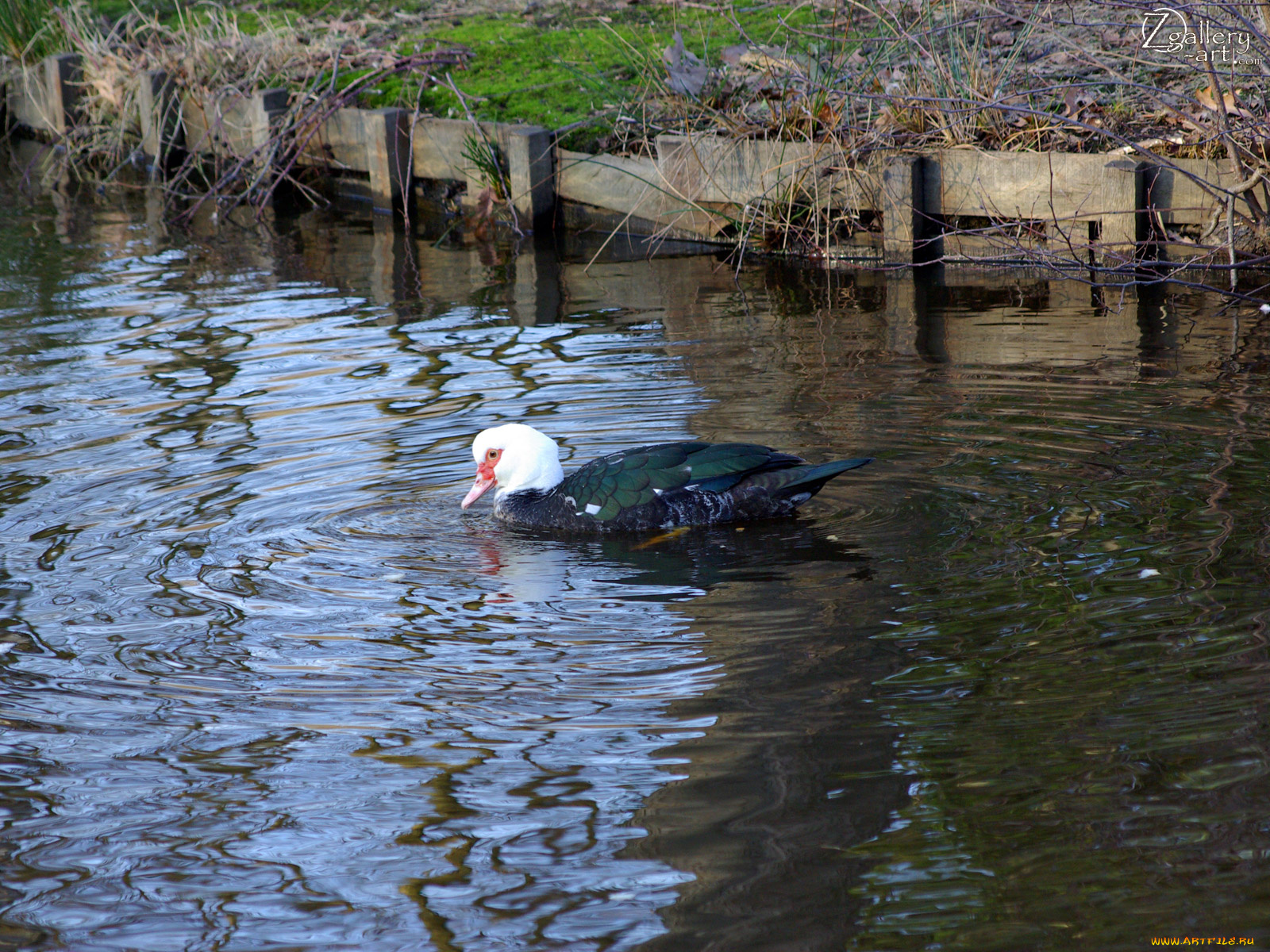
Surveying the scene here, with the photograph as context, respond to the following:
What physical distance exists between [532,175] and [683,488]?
6946 mm

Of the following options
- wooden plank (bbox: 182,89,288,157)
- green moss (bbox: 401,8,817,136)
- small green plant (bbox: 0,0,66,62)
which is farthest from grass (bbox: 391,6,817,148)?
small green plant (bbox: 0,0,66,62)

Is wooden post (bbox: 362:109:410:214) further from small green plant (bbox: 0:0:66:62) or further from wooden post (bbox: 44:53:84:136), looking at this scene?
small green plant (bbox: 0:0:66:62)

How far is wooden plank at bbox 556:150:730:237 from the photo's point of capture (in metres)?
11.3

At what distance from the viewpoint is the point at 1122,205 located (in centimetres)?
943

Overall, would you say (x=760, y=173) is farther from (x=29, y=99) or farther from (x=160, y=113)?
(x=29, y=99)

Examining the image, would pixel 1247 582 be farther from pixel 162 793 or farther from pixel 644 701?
pixel 162 793

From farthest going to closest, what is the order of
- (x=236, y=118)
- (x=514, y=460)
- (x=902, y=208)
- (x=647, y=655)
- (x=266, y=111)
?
(x=236, y=118) < (x=266, y=111) < (x=902, y=208) < (x=514, y=460) < (x=647, y=655)

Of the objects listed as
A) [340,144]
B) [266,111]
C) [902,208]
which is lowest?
[902,208]

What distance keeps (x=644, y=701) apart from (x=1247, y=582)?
2.23 metres

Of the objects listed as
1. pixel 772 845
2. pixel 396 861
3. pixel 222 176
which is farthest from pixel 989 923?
pixel 222 176

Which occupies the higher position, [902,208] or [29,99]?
[29,99]

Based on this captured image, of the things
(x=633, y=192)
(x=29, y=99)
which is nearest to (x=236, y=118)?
(x=633, y=192)

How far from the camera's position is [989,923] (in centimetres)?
309

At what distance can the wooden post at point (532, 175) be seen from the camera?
11898 mm
